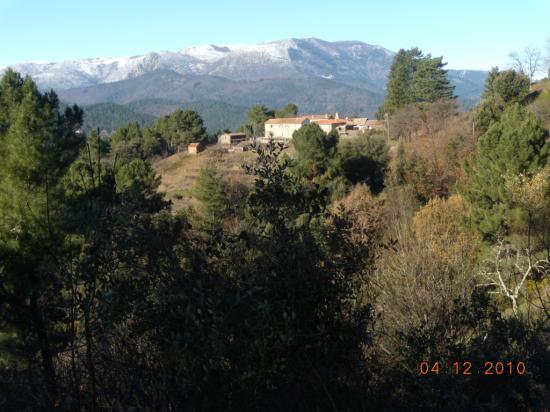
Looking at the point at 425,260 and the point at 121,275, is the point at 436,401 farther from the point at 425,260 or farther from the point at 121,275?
the point at 425,260

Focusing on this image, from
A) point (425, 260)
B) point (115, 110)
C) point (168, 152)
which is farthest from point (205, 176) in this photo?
point (115, 110)

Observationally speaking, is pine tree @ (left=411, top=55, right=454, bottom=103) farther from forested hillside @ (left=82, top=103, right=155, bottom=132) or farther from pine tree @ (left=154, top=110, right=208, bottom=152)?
forested hillside @ (left=82, top=103, right=155, bottom=132)

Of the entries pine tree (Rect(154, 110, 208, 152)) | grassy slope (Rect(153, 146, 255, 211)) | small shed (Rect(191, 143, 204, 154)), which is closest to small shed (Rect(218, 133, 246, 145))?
pine tree (Rect(154, 110, 208, 152))

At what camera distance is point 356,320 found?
3.31 m

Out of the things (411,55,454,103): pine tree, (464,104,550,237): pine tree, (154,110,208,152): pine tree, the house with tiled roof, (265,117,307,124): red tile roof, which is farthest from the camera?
(265,117,307,124): red tile roof

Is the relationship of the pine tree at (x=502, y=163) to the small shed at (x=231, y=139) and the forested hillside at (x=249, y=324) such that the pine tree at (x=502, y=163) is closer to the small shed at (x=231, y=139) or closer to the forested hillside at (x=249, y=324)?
the forested hillside at (x=249, y=324)

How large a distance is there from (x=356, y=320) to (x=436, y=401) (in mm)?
1038

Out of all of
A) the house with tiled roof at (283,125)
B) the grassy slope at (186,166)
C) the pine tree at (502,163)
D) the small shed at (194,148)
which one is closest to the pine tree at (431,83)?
the house with tiled roof at (283,125)

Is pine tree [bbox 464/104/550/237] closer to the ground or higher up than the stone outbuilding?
higher up
